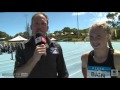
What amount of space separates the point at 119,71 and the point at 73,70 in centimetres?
55

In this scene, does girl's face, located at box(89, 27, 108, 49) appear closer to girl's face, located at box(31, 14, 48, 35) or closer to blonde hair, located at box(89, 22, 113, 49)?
blonde hair, located at box(89, 22, 113, 49)

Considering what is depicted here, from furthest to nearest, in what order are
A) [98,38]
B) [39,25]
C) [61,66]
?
1. [98,38]
2. [39,25]
3. [61,66]

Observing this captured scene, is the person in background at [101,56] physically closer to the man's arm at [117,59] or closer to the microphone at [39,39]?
the man's arm at [117,59]

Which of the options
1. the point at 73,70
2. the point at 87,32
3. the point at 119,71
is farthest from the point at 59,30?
the point at 119,71

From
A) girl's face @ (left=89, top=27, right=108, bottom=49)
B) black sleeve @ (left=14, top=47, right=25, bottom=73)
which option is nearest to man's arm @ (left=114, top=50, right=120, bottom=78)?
girl's face @ (left=89, top=27, right=108, bottom=49)

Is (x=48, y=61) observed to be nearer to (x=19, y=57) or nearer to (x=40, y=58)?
(x=40, y=58)

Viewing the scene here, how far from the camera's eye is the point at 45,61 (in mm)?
2439

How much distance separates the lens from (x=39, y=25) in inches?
97.3

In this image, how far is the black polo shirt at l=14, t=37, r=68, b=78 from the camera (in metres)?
2.36

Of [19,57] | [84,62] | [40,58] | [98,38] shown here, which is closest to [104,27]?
[98,38]

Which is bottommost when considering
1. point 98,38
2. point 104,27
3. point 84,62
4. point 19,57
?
point 84,62

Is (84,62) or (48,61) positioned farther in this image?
(84,62)

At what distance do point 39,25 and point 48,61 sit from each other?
422 millimetres
